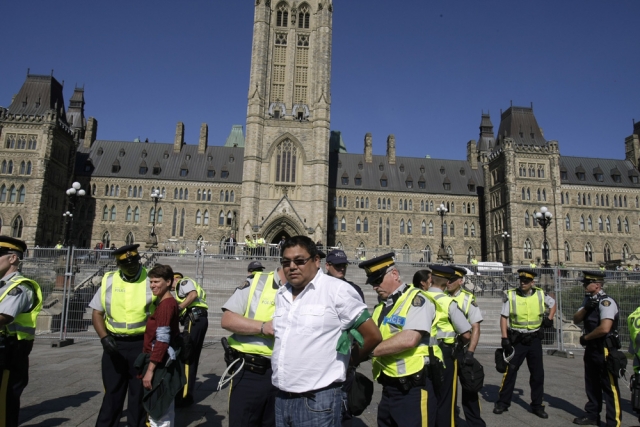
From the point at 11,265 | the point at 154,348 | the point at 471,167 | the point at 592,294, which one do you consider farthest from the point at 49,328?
the point at 471,167

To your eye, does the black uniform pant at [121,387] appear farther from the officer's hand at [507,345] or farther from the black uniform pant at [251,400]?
the officer's hand at [507,345]


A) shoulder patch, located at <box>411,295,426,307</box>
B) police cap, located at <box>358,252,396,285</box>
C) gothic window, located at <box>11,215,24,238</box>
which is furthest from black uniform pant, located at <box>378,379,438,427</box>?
gothic window, located at <box>11,215,24,238</box>

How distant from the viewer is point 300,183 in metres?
40.4

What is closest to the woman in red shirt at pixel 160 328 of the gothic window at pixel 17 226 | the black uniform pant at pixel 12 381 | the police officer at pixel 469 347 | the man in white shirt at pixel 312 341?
the black uniform pant at pixel 12 381

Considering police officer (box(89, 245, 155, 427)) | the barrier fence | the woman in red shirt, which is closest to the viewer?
the woman in red shirt

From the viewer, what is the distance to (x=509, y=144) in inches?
1858

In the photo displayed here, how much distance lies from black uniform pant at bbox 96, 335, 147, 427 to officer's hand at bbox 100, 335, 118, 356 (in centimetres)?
7

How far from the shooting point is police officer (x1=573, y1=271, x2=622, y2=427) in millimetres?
5902

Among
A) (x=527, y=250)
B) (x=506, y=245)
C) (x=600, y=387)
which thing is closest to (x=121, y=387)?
(x=600, y=387)

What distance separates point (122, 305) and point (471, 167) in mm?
55665

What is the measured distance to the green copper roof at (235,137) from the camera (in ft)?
230

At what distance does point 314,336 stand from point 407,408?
134cm

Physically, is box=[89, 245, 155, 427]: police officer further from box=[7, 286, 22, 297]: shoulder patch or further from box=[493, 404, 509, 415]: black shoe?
box=[493, 404, 509, 415]: black shoe

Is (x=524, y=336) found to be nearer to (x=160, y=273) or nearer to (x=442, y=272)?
(x=442, y=272)
